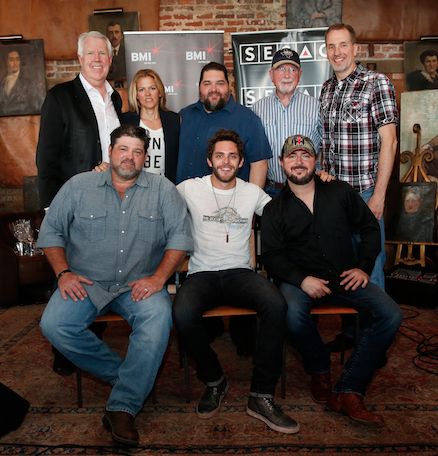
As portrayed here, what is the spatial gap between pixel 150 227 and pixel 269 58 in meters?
3.30

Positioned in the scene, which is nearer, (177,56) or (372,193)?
(372,193)

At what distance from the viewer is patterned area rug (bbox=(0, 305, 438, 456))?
1.85m

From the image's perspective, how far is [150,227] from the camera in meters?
2.29

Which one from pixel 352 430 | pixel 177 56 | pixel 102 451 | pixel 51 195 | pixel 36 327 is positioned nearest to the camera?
pixel 102 451

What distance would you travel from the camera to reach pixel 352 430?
1.96m

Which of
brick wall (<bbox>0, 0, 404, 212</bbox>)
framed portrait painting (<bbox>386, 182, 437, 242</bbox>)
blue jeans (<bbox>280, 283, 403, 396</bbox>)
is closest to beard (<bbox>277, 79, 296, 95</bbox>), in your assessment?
blue jeans (<bbox>280, 283, 403, 396</bbox>)

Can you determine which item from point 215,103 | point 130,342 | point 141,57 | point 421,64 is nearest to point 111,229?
point 130,342

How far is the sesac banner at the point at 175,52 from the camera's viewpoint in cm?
460

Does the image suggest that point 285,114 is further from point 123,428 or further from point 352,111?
point 123,428

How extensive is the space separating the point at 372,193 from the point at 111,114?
182 centimetres

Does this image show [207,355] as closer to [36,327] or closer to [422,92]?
[36,327]

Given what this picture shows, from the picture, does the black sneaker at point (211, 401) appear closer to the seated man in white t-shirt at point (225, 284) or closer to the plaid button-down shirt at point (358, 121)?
the seated man in white t-shirt at point (225, 284)

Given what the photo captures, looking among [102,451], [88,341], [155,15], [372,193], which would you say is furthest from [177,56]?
[102,451]

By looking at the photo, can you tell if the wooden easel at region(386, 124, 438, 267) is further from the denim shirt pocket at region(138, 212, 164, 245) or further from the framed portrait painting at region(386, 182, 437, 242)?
the denim shirt pocket at region(138, 212, 164, 245)
